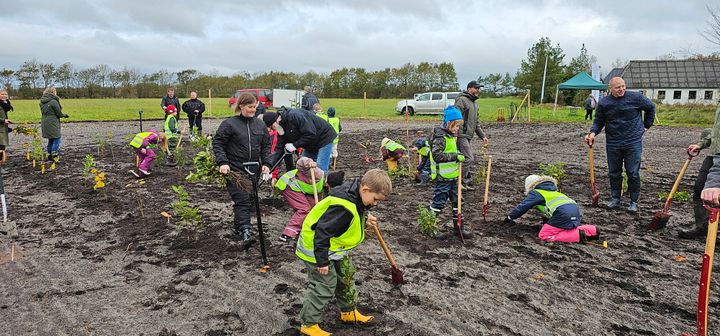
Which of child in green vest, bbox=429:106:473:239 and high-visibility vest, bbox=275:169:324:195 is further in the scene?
child in green vest, bbox=429:106:473:239

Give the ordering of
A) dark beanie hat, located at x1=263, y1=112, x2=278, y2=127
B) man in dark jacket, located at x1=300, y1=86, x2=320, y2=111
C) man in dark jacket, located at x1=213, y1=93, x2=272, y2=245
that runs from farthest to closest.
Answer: man in dark jacket, located at x1=300, y1=86, x2=320, y2=111, dark beanie hat, located at x1=263, y1=112, x2=278, y2=127, man in dark jacket, located at x1=213, y1=93, x2=272, y2=245

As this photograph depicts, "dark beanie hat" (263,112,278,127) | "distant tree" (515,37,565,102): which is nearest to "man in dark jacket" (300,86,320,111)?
"dark beanie hat" (263,112,278,127)

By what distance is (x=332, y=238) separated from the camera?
11.1ft

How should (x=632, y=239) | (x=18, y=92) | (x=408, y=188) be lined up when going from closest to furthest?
(x=632, y=239)
(x=408, y=188)
(x=18, y=92)

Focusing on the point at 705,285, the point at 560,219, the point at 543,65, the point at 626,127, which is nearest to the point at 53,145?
the point at 560,219

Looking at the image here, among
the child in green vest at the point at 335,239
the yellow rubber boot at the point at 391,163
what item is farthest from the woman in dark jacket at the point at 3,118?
the child in green vest at the point at 335,239

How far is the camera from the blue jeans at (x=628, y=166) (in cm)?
661

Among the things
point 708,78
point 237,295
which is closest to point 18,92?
point 237,295

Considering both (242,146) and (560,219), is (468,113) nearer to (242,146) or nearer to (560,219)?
(560,219)

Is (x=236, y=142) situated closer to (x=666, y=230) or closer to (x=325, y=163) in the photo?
(x=325, y=163)

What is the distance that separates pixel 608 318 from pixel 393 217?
10.7 feet

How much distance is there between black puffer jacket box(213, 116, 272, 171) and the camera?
5.09 meters

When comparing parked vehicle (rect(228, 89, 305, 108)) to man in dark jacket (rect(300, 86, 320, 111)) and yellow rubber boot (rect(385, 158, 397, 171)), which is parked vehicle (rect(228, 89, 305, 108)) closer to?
man in dark jacket (rect(300, 86, 320, 111))

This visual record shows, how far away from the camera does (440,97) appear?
2897 cm
